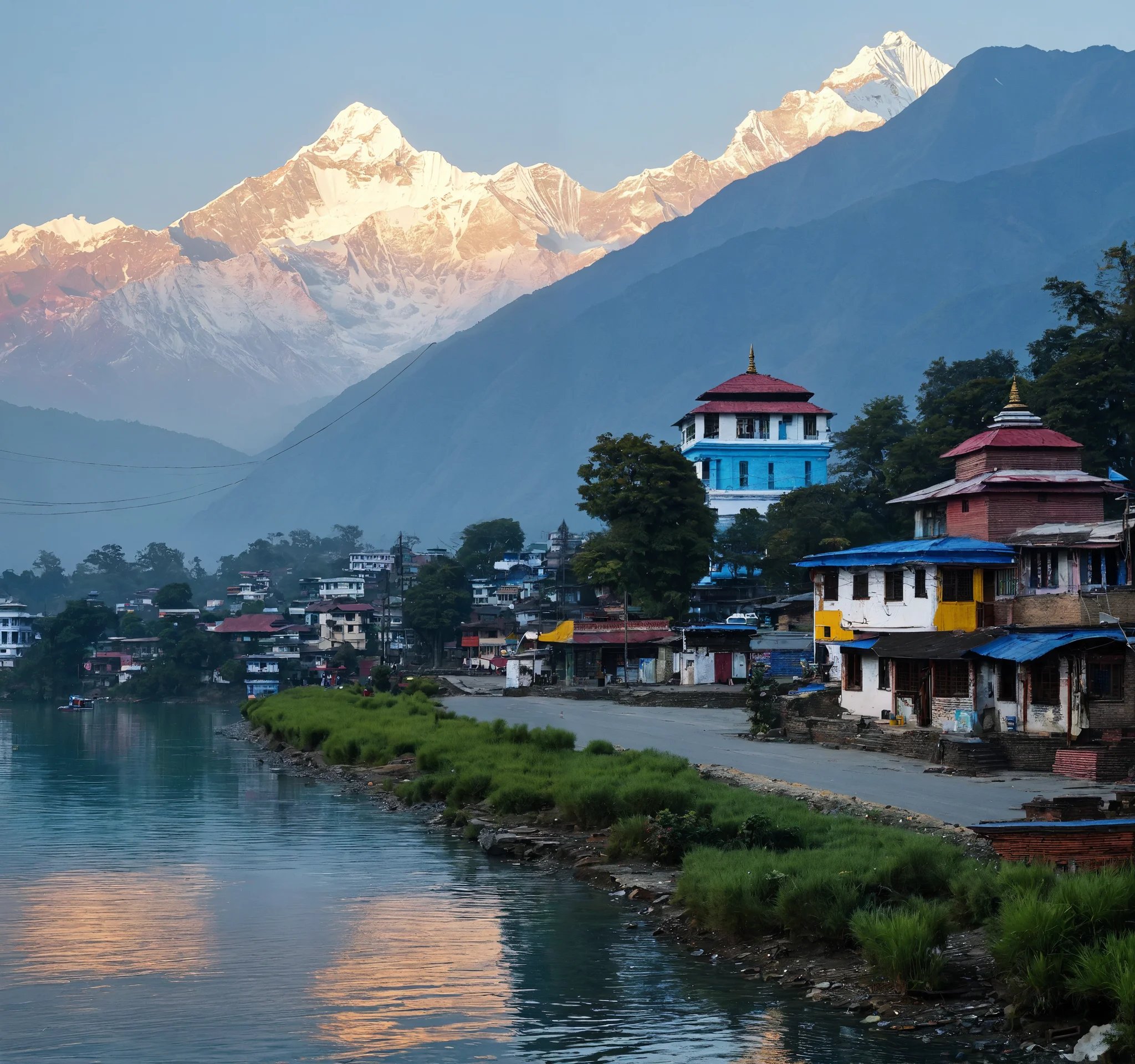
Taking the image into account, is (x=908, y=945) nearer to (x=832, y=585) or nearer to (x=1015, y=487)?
(x=1015, y=487)

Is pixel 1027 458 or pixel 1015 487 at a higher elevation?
pixel 1027 458

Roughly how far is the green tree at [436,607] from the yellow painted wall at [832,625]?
82588 mm

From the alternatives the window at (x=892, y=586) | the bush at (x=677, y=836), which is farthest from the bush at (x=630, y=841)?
the window at (x=892, y=586)

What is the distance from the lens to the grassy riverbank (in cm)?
1827

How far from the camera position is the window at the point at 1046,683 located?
38.9 m

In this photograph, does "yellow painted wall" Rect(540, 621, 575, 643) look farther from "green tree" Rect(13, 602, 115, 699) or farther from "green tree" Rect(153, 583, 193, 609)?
"green tree" Rect(153, 583, 193, 609)

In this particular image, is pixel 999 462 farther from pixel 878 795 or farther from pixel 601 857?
pixel 601 857

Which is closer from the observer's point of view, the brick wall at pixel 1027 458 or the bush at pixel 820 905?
the bush at pixel 820 905

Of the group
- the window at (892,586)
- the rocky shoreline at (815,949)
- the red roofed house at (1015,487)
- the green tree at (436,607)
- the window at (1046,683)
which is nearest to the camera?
the rocky shoreline at (815,949)

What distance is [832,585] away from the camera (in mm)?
58594

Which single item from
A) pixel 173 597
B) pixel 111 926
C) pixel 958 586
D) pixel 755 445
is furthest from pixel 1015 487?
pixel 173 597

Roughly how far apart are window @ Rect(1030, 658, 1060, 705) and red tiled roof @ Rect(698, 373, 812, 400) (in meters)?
76.1

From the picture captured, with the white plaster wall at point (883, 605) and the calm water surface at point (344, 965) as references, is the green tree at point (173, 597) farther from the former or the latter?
the calm water surface at point (344, 965)

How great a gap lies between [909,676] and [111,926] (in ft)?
87.4
